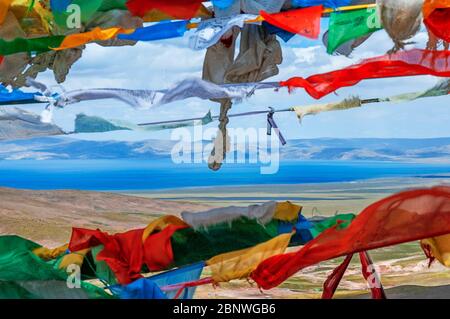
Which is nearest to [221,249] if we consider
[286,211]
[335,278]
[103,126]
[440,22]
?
[286,211]

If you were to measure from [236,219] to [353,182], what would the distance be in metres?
1.35

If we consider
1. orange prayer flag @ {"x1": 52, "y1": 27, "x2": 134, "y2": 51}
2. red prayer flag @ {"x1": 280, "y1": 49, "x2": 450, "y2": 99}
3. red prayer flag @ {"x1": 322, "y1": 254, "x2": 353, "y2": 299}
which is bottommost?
red prayer flag @ {"x1": 322, "y1": 254, "x2": 353, "y2": 299}

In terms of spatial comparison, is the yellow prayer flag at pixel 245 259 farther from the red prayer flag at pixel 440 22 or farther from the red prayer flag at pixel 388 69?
the red prayer flag at pixel 440 22

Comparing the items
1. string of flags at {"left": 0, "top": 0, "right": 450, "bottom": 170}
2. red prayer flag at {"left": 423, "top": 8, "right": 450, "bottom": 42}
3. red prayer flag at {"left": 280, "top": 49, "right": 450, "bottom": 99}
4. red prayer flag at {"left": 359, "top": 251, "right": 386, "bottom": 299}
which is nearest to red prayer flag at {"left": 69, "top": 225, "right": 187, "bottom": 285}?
string of flags at {"left": 0, "top": 0, "right": 450, "bottom": 170}

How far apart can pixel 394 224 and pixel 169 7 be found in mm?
1074

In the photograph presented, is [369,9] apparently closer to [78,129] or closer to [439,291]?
[78,129]

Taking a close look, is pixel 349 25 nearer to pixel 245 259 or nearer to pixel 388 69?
pixel 388 69

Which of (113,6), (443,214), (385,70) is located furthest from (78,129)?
(443,214)

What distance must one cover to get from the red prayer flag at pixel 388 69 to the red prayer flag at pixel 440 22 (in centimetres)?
6

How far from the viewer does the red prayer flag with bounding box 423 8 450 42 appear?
2174mm

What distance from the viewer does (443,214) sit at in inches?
92.1

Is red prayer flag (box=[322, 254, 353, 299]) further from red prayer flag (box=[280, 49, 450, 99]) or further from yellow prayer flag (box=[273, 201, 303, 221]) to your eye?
red prayer flag (box=[280, 49, 450, 99])

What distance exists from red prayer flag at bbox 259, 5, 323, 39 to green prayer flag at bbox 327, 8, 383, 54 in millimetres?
80
